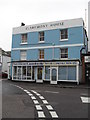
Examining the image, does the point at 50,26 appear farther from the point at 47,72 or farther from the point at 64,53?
the point at 47,72

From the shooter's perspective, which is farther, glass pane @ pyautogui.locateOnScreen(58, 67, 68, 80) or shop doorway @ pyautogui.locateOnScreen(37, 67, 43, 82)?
shop doorway @ pyautogui.locateOnScreen(37, 67, 43, 82)

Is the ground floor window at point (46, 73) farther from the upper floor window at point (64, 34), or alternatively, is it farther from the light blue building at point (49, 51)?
the upper floor window at point (64, 34)

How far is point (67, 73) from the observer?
2452 centimetres

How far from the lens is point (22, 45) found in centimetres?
2972

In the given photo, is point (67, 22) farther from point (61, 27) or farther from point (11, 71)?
point (11, 71)

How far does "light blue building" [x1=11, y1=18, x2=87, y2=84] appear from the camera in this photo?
2475 cm

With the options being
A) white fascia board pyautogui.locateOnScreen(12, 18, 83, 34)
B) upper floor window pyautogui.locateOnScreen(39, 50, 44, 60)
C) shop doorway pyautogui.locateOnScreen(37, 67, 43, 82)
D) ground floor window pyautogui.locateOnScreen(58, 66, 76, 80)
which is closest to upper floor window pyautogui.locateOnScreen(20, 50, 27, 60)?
upper floor window pyautogui.locateOnScreen(39, 50, 44, 60)

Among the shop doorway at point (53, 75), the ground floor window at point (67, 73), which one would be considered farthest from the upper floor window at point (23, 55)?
the ground floor window at point (67, 73)

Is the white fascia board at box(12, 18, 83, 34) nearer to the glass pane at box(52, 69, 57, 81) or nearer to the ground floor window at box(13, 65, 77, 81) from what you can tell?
the ground floor window at box(13, 65, 77, 81)

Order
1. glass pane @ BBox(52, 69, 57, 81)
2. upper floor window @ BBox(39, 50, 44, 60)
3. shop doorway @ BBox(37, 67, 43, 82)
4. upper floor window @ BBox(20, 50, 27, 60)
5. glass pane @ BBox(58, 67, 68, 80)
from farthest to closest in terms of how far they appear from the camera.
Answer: upper floor window @ BBox(20, 50, 27, 60) < upper floor window @ BBox(39, 50, 44, 60) < shop doorway @ BBox(37, 67, 43, 82) < glass pane @ BBox(52, 69, 57, 81) < glass pane @ BBox(58, 67, 68, 80)

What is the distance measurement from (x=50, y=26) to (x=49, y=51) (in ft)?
12.9

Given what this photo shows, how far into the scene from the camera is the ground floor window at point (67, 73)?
2414cm

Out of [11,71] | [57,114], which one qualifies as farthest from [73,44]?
[57,114]

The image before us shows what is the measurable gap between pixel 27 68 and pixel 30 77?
1.50m
